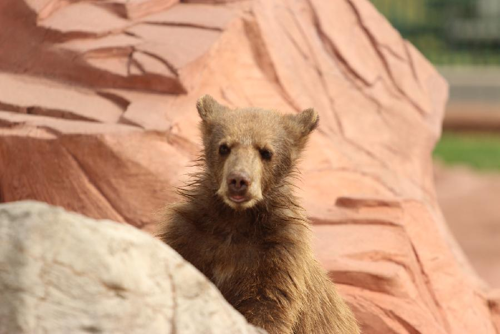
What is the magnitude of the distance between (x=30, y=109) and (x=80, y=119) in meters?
0.33

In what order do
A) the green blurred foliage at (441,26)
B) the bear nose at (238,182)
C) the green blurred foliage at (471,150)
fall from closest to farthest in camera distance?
the bear nose at (238,182), the green blurred foliage at (471,150), the green blurred foliage at (441,26)

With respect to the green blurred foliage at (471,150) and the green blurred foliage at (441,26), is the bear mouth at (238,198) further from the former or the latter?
the green blurred foliage at (441,26)

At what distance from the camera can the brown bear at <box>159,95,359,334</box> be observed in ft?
13.0

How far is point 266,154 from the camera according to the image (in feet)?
13.8

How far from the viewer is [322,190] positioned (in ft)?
20.7

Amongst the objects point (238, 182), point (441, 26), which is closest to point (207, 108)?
point (238, 182)

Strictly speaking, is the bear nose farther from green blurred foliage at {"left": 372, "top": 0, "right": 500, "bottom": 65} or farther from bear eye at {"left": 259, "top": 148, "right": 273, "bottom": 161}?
green blurred foliage at {"left": 372, "top": 0, "right": 500, "bottom": 65}

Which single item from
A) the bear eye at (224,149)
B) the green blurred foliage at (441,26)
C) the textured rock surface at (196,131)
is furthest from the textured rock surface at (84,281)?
the green blurred foliage at (441,26)

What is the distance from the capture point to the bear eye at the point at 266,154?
420cm

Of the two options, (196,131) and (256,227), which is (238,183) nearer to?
(256,227)

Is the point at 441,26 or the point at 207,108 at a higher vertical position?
the point at 207,108

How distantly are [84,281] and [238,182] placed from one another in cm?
121

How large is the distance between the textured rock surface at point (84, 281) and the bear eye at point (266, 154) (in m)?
1.18

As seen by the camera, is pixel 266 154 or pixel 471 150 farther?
pixel 471 150
